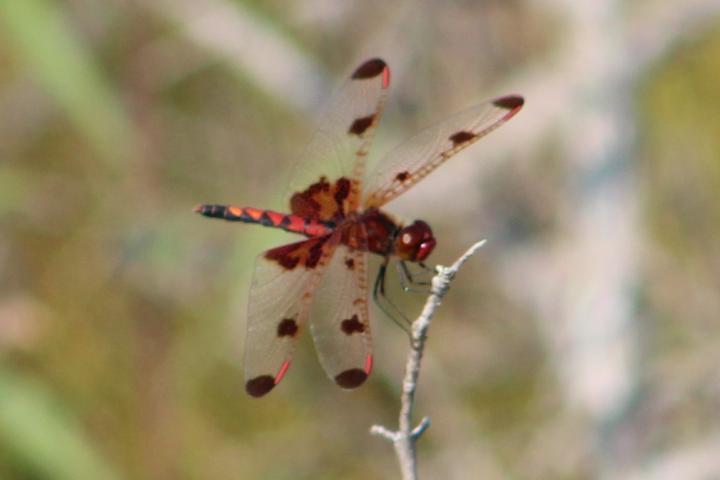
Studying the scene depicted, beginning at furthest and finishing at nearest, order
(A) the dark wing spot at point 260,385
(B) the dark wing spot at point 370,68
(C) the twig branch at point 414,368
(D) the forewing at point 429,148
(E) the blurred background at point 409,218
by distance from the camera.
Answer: (E) the blurred background at point 409,218 < (B) the dark wing spot at point 370,68 < (D) the forewing at point 429,148 < (A) the dark wing spot at point 260,385 < (C) the twig branch at point 414,368

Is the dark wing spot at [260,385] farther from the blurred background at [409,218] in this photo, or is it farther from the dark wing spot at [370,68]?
the blurred background at [409,218]

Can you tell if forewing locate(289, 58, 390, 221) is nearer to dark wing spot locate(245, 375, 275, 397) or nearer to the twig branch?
dark wing spot locate(245, 375, 275, 397)

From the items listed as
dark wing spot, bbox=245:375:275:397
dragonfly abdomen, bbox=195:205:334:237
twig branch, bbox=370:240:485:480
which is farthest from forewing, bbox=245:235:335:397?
twig branch, bbox=370:240:485:480

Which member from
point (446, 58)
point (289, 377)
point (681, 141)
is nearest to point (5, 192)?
point (289, 377)

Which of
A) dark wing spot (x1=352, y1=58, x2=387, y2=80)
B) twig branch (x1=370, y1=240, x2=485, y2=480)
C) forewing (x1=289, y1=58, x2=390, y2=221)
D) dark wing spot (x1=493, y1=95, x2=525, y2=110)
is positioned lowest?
twig branch (x1=370, y1=240, x2=485, y2=480)

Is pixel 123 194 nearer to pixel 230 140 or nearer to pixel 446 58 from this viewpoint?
pixel 230 140

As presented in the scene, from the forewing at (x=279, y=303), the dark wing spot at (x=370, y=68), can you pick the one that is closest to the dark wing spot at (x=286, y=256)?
the forewing at (x=279, y=303)

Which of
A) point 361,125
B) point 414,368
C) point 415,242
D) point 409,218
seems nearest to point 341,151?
point 361,125
